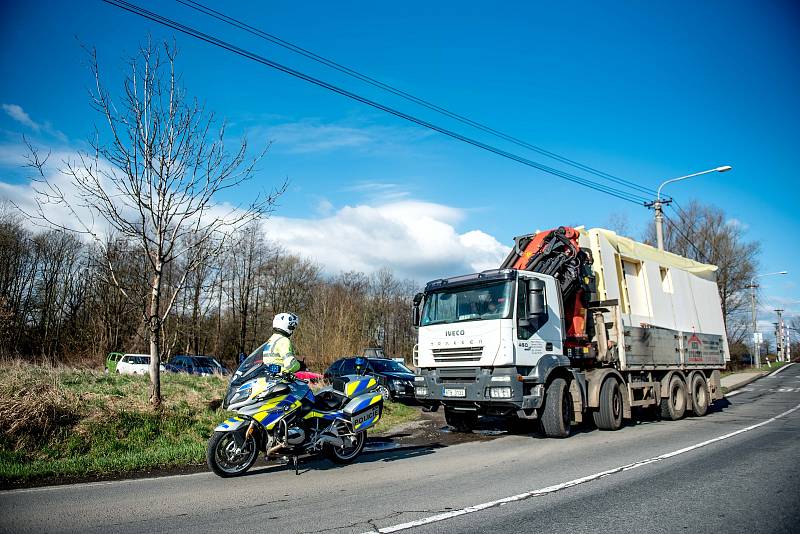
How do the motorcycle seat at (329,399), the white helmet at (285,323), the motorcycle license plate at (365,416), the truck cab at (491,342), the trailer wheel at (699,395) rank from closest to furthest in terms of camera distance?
the white helmet at (285,323), the motorcycle seat at (329,399), the motorcycle license plate at (365,416), the truck cab at (491,342), the trailer wheel at (699,395)

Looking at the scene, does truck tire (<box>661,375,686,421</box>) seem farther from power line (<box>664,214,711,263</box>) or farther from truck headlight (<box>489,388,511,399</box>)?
power line (<box>664,214,711,263</box>)

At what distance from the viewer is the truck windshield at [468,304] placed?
33.3 feet

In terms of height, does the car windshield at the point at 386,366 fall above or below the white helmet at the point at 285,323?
below

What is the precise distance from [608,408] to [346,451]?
6.37m

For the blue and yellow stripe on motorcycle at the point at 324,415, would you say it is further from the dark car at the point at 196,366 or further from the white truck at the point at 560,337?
the dark car at the point at 196,366

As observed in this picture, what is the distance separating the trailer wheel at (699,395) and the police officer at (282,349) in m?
12.8

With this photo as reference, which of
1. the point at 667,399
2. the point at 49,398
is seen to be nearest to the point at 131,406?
the point at 49,398

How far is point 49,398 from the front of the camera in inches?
352

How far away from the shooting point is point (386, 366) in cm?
1841

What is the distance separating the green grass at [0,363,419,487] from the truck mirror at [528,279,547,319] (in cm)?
614

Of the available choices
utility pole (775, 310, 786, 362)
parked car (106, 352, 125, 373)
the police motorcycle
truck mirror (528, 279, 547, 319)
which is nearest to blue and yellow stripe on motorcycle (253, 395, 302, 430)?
the police motorcycle

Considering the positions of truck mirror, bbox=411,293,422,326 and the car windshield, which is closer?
truck mirror, bbox=411,293,422,326

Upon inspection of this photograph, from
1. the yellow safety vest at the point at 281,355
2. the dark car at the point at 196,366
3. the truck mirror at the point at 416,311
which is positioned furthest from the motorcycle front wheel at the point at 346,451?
the dark car at the point at 196,366

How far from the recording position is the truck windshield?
1015 cm
